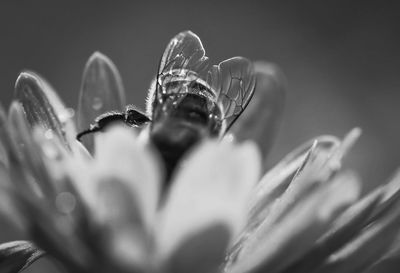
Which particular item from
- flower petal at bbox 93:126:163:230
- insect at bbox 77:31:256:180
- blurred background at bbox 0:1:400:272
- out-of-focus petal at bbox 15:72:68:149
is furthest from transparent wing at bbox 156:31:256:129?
blurred background at bbox 0:1:400:272

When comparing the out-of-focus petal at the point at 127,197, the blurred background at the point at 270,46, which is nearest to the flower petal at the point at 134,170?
the out-of-focus petal at the point at 127,197

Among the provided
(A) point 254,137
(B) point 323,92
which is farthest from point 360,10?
(A) point 254,137

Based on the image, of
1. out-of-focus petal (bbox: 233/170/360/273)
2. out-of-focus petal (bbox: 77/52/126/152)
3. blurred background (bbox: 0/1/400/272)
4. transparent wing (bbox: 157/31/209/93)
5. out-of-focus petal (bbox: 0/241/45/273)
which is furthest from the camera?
blurred background (bbox: 0/1/400/272)

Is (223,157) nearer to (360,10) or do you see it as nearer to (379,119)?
(379,119)

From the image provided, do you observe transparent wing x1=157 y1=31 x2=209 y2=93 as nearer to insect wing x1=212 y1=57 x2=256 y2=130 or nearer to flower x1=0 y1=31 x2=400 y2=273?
insect wing x1=212 y1=57 x2=256 y2=130

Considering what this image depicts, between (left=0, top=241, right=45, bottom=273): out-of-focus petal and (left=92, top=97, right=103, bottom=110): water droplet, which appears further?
(left=92, top=97, right=103, bottom=110): water droplet
